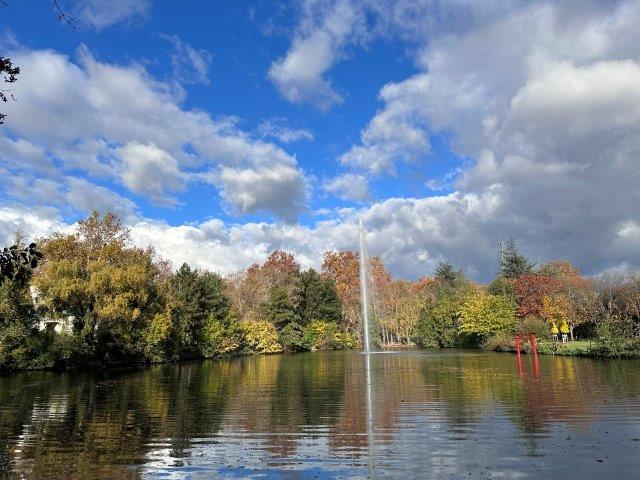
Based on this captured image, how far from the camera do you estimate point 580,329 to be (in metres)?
63.4

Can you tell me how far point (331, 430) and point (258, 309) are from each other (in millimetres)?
61818

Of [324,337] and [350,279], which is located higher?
[350,279]

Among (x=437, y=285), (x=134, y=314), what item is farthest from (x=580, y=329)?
(x=134, y=314)

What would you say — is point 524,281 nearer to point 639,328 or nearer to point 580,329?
point 580,329

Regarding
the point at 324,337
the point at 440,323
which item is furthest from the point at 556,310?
the point at 324,337

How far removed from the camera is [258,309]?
7394 cm

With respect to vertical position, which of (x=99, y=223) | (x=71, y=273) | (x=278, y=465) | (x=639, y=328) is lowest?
(x=278, y=465)

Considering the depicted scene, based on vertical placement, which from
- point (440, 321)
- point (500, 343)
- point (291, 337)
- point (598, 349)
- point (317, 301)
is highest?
point (317, 301)

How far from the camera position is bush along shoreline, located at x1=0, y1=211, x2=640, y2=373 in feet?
119

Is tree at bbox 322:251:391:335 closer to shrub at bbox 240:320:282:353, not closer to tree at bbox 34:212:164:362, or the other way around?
shrub at bbox 240:320:282:353

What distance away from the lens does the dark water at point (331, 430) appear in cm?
938

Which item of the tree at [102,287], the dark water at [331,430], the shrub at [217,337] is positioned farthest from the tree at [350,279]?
the dark water at [331,430]

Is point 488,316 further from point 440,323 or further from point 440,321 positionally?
point 440,323

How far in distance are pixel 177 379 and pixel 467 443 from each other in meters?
21.4
